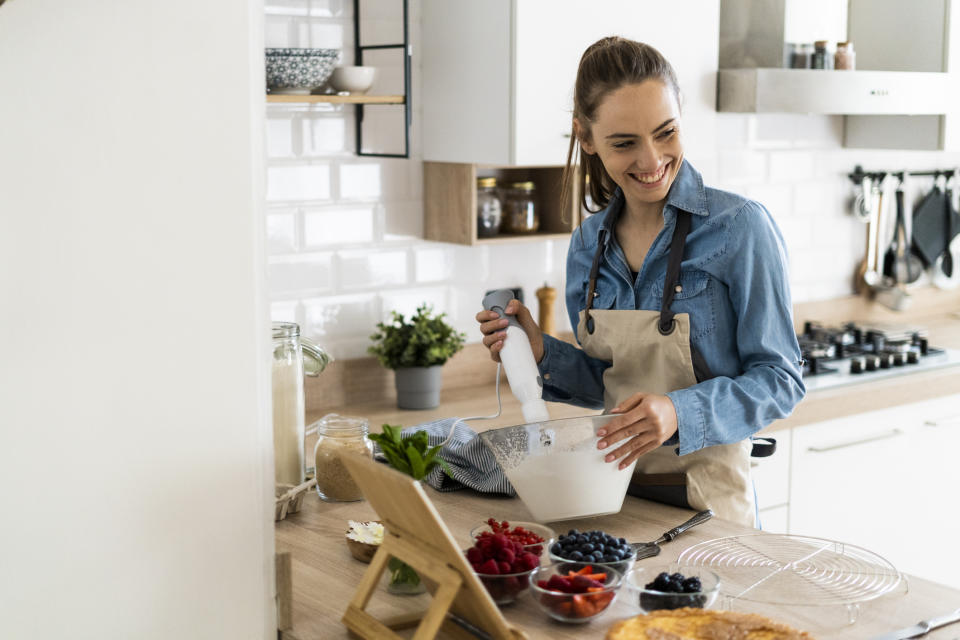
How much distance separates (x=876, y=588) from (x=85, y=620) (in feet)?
3.15

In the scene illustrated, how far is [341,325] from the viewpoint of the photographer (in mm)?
3008

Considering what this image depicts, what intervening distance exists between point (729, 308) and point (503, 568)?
0.68 meters

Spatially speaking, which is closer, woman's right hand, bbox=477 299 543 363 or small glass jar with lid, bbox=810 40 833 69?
woman's right hand, bbox=477 299 543 363

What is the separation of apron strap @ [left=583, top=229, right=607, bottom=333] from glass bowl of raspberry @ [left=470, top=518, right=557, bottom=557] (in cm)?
55

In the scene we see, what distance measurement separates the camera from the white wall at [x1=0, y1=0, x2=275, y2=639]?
3.62 ft

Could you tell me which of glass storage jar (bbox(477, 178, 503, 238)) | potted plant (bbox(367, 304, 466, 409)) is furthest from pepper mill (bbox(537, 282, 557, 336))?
potted plant (bbox(367, 304, 466, 409))

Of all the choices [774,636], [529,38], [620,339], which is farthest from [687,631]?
[529,38]

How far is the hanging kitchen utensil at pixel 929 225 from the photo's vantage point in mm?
4129

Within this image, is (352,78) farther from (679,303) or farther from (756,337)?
(756,337)

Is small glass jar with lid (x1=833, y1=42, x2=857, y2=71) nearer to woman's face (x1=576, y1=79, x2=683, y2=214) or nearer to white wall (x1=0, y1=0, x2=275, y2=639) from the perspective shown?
woman's face (x1=576, y1=79, x2=683, y2=214)

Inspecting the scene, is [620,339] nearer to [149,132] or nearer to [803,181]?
[149,132]

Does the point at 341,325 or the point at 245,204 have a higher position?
the point at 245,204

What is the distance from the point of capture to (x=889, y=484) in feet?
10.9

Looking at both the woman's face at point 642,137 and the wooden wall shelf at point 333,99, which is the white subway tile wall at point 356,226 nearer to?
the wooden wall shelf at point 333,99
